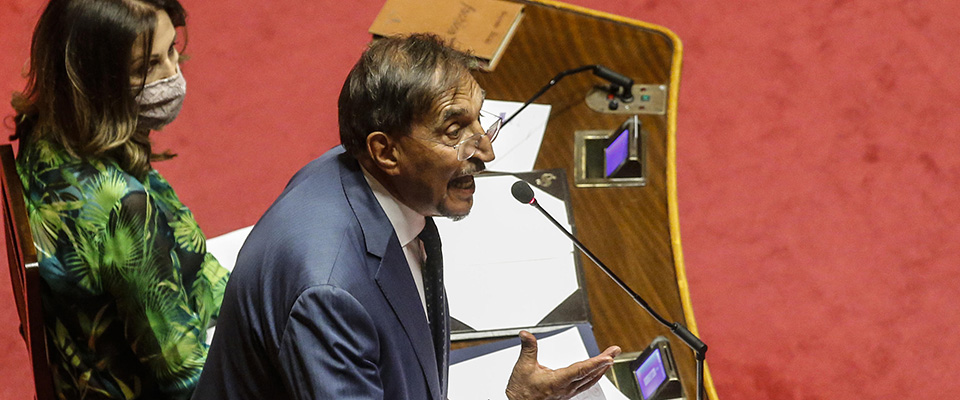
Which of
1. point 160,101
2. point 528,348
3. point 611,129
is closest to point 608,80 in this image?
point 611,129

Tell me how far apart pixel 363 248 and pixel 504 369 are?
0.52m

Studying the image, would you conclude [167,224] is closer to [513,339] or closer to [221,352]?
[221,352]

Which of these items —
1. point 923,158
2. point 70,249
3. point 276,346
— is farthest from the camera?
point 923,158

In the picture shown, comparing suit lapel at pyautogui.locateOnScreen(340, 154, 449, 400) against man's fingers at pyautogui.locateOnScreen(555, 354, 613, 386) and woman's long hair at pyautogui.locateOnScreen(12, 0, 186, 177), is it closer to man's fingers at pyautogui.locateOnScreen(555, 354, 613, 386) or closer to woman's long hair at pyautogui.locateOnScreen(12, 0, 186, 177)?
man's fingers at pyautogui.locateOnScreen(555, 354, 613, 386)

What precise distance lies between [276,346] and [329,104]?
2.08 meters

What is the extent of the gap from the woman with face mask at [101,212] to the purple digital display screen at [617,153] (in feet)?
3.11

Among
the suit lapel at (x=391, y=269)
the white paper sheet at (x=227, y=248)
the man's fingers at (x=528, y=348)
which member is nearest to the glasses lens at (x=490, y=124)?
the suit lapel at (x=391, y=269)

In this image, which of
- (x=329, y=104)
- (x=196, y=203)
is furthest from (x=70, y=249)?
(x=329, y=104)

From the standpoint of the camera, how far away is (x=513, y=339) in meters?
1.74

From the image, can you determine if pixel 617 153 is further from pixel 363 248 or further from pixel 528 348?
pixel 363 248

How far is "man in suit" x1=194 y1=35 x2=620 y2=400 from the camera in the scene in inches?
46.1

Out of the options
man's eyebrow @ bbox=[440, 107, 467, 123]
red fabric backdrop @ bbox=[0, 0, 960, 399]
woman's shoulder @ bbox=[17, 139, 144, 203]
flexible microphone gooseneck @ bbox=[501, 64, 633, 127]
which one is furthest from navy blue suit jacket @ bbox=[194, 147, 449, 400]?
red fabric backdrop @ bbox=[0, 0, 960, 399]

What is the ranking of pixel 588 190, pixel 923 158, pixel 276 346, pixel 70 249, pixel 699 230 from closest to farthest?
1. pixel 276 346
2. pixel 70 249
3. pixel 588 190
4. pixel 699 230
5. pixel 923 158

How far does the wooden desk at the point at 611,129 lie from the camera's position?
5.91 ft
